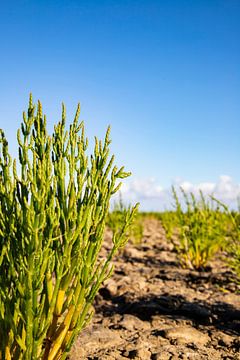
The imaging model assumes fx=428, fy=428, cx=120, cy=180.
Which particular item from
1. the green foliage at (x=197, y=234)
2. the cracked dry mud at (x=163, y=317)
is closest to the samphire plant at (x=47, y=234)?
the cracked dry mud at (x=163, y=317)

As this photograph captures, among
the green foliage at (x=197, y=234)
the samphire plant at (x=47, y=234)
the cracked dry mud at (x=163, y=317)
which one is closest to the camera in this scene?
the samphire plant at (x=47, y=234)

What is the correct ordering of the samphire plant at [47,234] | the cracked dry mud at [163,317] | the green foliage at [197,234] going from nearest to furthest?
the samphire plant at [47,234], the cracked dry mud at [163,317], the green foliage at [197,234]

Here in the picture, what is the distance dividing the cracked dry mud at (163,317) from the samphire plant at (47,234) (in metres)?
0.70

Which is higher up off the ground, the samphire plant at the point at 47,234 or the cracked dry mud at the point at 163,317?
the samphire plant at the point at 47,234

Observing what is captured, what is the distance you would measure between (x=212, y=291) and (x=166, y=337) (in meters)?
1.40

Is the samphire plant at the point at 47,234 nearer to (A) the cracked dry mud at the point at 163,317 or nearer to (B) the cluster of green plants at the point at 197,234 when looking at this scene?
(A) the cracked dry mud at the point at 163,317

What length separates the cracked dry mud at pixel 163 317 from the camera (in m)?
2.46

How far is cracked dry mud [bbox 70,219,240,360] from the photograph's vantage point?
2.46m

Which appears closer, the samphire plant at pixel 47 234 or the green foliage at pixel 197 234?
the samphire plant at pixel 47 234

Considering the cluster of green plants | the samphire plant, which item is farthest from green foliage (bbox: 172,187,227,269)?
the samphire plant

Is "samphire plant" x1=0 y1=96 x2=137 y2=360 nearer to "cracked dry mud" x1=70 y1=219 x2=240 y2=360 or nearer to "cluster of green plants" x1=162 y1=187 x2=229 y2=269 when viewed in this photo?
"cracked dry mud" x1=70 y1=219 x2=240 y2=360

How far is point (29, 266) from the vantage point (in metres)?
1.59

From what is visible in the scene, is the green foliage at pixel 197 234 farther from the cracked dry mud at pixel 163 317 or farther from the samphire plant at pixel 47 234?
the samphire plant at pixel 47 234

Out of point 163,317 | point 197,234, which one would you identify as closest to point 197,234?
point 197,234
